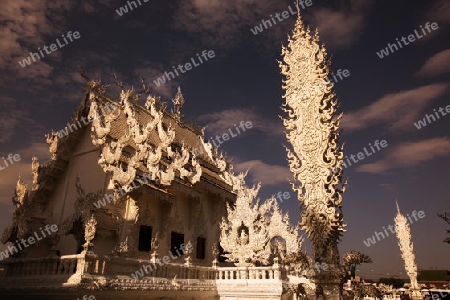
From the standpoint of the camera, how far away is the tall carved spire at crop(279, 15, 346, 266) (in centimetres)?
704

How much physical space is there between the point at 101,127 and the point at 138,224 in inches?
147

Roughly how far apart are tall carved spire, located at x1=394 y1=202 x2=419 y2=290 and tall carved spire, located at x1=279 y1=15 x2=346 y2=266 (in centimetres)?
2784

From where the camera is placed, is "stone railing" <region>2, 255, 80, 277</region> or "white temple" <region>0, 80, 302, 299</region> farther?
"white temple" <region>0, 80, 302, 299</region>

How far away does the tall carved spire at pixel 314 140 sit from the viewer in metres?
7.04

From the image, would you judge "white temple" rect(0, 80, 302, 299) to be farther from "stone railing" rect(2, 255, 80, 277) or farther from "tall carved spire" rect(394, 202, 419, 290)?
"tall carved spire" rect(394, 202, 419, 290)

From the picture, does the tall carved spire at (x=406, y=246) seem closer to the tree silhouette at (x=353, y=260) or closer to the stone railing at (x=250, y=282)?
the stone railing at (x=250, y=282)

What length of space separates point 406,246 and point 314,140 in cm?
2925

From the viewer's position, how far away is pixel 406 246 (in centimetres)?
3108

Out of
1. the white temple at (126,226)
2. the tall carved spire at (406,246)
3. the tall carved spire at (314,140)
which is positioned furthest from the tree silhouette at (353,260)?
the tall carved spire at (406,246)

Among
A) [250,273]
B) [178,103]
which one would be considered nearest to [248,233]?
[250,273]

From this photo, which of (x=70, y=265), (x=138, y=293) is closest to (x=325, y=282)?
(x=138, y=293)

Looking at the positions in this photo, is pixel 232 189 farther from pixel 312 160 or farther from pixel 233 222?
pixel 312 160

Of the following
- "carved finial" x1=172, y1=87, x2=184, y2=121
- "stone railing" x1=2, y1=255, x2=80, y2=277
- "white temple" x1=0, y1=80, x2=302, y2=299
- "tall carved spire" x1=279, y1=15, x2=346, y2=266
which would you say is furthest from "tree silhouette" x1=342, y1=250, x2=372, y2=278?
"carved finial" x1=172, y1=87, x2=184, y2=121

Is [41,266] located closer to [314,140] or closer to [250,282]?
[250,282]
